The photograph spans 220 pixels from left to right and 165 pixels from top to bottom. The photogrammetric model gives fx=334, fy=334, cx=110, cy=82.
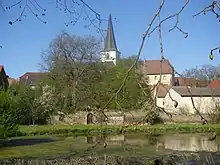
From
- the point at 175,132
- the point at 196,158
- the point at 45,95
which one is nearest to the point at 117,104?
the point at 196,158

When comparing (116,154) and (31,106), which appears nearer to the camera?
(116,154)

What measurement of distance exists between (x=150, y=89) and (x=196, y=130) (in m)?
30.3

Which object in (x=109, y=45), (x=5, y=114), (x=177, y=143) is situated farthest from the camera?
Result: (x=109, y=45)

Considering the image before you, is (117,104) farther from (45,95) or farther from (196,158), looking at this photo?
(45,95)

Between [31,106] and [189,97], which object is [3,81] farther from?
[189,97]

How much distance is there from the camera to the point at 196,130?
102 ft

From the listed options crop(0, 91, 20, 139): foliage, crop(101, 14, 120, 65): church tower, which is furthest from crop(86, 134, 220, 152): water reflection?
crop(0, 91, 20, 139): foliage

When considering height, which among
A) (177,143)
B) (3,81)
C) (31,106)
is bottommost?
(177,143)

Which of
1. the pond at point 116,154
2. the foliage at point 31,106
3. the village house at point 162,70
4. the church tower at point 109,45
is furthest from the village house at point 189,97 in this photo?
A: the foliage at point 31,106

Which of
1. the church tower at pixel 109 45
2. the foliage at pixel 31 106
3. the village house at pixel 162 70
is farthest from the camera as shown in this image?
the foliage at pixel 31 106

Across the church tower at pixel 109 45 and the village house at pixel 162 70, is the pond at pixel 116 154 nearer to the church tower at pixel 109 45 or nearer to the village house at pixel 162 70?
the church tower at pixel 109 45

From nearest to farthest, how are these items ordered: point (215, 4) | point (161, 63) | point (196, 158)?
point (215, 4) < point (161, 63) < point (196, 158)

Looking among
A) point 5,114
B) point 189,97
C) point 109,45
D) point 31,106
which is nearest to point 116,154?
point 5,114

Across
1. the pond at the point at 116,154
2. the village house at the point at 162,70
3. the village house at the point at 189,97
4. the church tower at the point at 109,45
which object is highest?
the church tower at the point at 109,45
